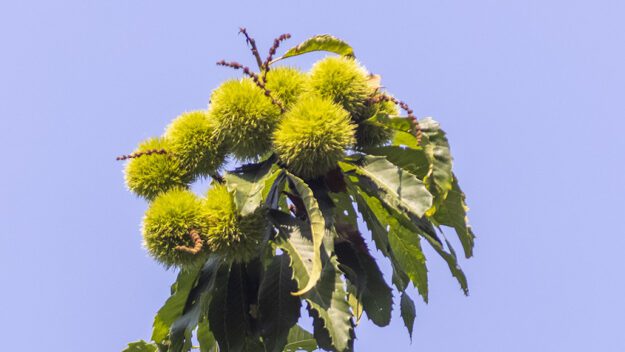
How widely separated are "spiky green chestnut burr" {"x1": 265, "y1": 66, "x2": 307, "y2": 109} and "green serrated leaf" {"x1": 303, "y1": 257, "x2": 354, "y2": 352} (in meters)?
0.70

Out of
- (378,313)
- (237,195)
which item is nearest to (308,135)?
(237,195)

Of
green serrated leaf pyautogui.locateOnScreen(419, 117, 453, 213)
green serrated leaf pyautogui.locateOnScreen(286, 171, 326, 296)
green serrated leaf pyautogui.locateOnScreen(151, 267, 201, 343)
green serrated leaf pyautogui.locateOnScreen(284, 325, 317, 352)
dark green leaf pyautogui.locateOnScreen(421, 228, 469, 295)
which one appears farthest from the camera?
green serrated leaf pyautogui.locateOnScreen(284, 325, 317, 352)

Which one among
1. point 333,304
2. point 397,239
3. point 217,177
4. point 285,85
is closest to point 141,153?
point 217,177

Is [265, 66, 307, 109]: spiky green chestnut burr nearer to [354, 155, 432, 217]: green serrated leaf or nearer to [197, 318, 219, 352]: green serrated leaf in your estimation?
[354, 155, 432, 217]: green serrated leaf

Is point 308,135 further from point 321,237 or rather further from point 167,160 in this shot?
point 167,160

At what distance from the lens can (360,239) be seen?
3602 mm

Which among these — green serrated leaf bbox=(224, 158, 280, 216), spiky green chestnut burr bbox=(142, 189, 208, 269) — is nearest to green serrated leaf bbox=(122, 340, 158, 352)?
spiky green chestnut burr bbox=(142, 189, 208, 269)

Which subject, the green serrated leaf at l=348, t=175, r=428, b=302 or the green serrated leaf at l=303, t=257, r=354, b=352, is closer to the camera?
the green serrated leaf at l=303, t=257, r=354, b=352

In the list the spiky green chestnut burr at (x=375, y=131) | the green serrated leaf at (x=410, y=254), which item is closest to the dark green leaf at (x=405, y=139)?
the spiky green chestnut burr at (x=375, y=131)

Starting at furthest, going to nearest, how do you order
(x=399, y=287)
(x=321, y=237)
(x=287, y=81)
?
(x=399, y=287) < (x=287, y=81) < (x=321, y=237)

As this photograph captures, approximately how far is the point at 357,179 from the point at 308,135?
1.51ft

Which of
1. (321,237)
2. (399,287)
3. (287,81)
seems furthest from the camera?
(399,287)

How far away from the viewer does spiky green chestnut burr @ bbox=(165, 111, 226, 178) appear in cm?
342

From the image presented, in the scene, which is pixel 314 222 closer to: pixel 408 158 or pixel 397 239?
pixel 408 158
